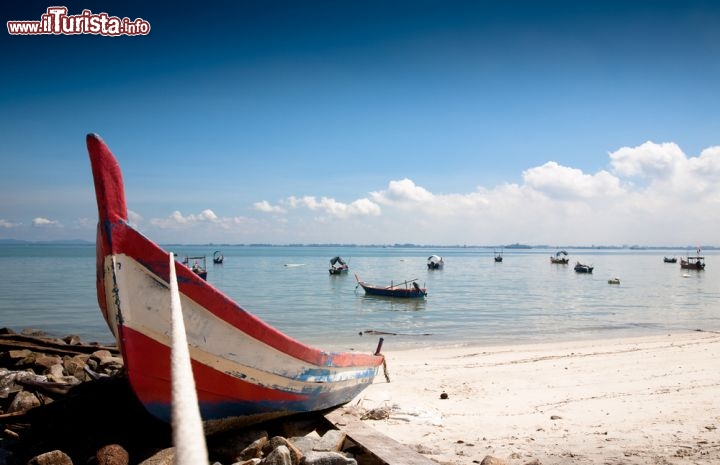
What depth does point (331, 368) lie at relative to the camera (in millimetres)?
5441

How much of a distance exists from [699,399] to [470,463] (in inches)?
205

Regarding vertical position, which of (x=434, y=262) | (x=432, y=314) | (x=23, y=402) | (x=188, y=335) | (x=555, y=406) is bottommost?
(x=432, y=314)

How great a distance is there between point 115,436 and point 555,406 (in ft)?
21.2

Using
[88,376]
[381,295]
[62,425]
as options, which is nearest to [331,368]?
[62,425]

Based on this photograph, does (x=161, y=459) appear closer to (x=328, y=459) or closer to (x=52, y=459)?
(x=52, y=459)

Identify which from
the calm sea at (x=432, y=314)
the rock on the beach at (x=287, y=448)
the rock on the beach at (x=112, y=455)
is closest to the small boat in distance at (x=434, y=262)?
the calm sea at (x=432, y=314)

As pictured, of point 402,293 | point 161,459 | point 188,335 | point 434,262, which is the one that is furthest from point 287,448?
point 434,262

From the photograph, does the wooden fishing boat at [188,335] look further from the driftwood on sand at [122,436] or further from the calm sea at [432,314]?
the calm sea at [432,314]

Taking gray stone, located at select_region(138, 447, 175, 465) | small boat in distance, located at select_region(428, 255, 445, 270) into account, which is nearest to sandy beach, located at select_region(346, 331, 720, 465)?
gray stone, located at select_region(138, 447, 175, 465)

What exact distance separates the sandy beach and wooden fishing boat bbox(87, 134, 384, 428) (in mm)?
2000

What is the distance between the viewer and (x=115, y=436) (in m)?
4.12

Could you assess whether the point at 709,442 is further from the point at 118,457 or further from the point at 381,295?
the point at 381,295

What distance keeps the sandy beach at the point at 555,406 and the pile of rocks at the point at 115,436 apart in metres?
1.39

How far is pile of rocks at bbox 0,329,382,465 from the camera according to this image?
12.5 feet
